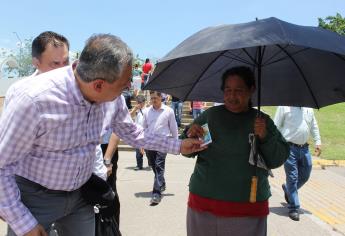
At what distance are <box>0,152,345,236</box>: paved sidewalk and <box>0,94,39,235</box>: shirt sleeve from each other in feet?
12.0

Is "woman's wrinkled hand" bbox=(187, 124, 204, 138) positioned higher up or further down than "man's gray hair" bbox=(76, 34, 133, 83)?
further down

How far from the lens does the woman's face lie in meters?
3.21

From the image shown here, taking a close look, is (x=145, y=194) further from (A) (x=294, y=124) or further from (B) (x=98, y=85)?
(B) (x=98, y=85)

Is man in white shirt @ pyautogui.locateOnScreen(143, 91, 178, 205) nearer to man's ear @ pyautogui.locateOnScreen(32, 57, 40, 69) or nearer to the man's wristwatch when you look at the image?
the man's wristwatch

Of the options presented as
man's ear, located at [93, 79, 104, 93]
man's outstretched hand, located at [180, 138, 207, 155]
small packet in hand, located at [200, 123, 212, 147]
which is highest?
man's ear, located at [93, 79, 104, 93]

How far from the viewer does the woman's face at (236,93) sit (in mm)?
3205

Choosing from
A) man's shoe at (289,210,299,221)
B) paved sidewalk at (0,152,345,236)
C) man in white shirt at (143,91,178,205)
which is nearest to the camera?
paved sidewalk at (0,152,345,236)

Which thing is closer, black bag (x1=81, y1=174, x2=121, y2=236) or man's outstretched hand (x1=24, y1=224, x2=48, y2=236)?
man's outstretched hand (x1=24, y1=224, x2=48, y2=236)

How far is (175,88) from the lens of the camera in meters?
3.73

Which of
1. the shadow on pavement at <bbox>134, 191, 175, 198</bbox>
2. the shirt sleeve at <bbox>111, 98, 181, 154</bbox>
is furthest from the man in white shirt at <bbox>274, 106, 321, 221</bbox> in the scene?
the shirt sleeve at <bbox>111, 98, 181, 154</bbox>

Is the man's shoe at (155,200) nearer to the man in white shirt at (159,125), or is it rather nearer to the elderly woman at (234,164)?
the man in white shirt at (159,125)

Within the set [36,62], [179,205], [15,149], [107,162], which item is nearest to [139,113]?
[179,205]

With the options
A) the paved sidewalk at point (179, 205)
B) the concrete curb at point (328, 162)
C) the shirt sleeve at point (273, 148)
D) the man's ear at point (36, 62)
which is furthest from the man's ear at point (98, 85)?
the concrete curb at point (328, 162)

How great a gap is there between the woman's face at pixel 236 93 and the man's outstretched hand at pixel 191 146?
0.34m
